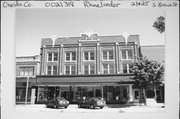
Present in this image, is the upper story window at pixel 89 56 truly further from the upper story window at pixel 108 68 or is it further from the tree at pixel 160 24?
the tree at pixel 160 24

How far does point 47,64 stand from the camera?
49.3 ft

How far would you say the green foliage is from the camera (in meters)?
12.5

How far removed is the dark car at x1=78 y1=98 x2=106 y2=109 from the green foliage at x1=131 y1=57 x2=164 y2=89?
8.31 feet

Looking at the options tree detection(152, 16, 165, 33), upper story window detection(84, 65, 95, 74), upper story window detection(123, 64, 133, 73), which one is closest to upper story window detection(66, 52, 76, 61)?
upper story window detection(84, 65, 95, 74)

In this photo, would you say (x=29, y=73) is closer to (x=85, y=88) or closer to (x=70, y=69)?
(x=70, y=69)

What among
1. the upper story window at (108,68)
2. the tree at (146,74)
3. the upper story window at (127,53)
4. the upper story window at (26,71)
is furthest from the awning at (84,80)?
the upper story window at (127,53)

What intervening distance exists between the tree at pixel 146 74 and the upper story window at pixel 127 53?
844 mm

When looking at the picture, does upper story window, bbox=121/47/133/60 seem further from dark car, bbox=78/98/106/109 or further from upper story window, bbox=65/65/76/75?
dark car, bbox=78/98/106/109

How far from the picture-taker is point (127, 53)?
14352 millimetres

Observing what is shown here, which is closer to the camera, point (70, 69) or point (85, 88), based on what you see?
point (85, 88)

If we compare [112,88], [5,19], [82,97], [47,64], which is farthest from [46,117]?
[47,64]

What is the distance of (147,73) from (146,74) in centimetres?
8

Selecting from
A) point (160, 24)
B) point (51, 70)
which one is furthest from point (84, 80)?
point (160, 24)

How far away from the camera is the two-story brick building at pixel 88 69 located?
13039mm
